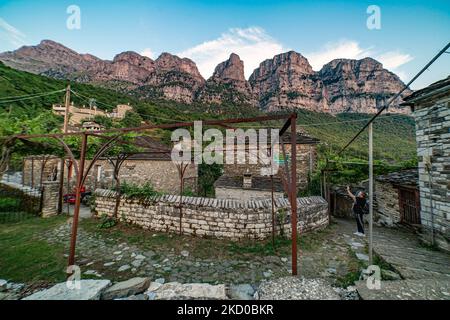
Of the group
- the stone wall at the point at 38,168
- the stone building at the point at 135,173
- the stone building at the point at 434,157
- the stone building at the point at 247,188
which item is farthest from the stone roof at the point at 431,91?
the stone wall at the point at 38,168

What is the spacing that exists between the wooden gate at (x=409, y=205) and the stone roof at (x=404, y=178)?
0.93 feet

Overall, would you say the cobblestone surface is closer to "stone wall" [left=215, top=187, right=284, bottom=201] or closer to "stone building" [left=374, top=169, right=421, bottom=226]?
"stone building" [left=374, top=169, right=421, bottom=226]

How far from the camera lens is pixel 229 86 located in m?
66.6

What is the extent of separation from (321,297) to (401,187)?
24.4ft

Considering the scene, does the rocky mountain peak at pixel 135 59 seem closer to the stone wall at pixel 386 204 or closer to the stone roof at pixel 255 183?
the stone roof at pixel 255 183

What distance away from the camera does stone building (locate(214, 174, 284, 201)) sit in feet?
36.4

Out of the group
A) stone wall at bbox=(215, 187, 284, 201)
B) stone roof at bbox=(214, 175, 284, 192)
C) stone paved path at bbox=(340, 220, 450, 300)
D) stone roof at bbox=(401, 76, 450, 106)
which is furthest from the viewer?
stone roof at bbox=(214, 175, 284, 192)

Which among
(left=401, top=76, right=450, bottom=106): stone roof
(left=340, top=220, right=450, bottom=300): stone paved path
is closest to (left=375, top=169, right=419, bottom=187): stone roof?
(left=340, top=220, right=450, bottom=300): stone paved path

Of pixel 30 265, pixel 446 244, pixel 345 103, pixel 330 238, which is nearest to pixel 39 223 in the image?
pixel 30 265

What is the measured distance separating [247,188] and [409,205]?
24.7 feet

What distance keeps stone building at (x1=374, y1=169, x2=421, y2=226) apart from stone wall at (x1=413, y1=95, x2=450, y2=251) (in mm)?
1227

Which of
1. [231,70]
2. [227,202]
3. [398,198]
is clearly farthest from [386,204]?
[231,70]

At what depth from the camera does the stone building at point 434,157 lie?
4.93 metres

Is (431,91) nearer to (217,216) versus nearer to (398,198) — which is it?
(398,198)
